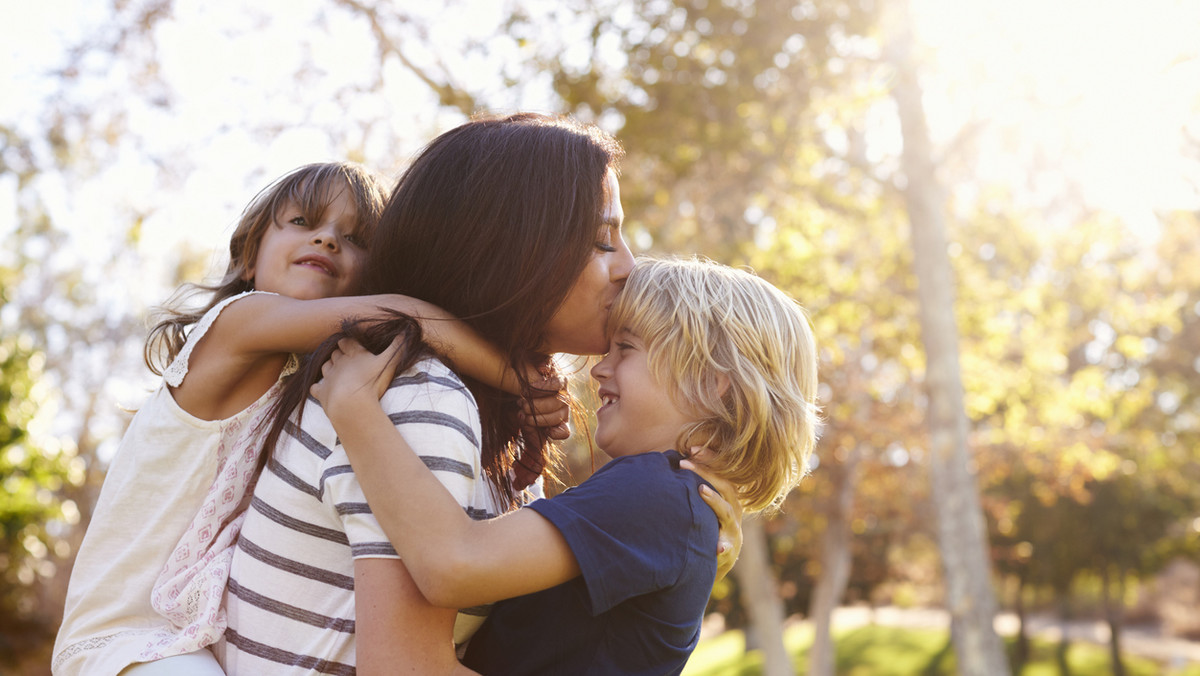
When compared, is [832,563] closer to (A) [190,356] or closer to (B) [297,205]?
(B) [297,205]

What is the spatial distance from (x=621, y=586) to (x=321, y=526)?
0.52m

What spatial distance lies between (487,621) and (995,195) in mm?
12965

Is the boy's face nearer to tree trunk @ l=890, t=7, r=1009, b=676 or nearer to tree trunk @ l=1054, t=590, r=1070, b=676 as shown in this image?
tree trunk @ l=890, t=7, r=1009, b=676

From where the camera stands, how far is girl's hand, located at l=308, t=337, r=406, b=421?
1507 millimetres

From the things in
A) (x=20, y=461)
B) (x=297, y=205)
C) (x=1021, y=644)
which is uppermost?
(x=297, y=205)

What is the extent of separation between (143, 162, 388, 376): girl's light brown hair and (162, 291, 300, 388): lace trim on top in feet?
1.17

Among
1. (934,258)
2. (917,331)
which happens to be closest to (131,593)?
(934,258)

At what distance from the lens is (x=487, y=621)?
5.80 feet

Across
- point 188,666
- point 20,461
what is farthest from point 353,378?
point 20,461

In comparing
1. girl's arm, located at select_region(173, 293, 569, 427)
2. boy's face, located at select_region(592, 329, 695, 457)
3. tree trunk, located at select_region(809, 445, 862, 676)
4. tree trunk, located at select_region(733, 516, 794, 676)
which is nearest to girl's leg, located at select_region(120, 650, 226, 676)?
girl's arm, located at select_region(173, 293, 569, 427)

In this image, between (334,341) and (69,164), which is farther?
(69,164)

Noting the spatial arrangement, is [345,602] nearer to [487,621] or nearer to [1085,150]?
[487,621]

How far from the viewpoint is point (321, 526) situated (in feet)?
5.11

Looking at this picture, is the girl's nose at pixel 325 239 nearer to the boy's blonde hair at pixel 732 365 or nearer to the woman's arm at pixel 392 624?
the boy's blonde hair at pixel 732 365
